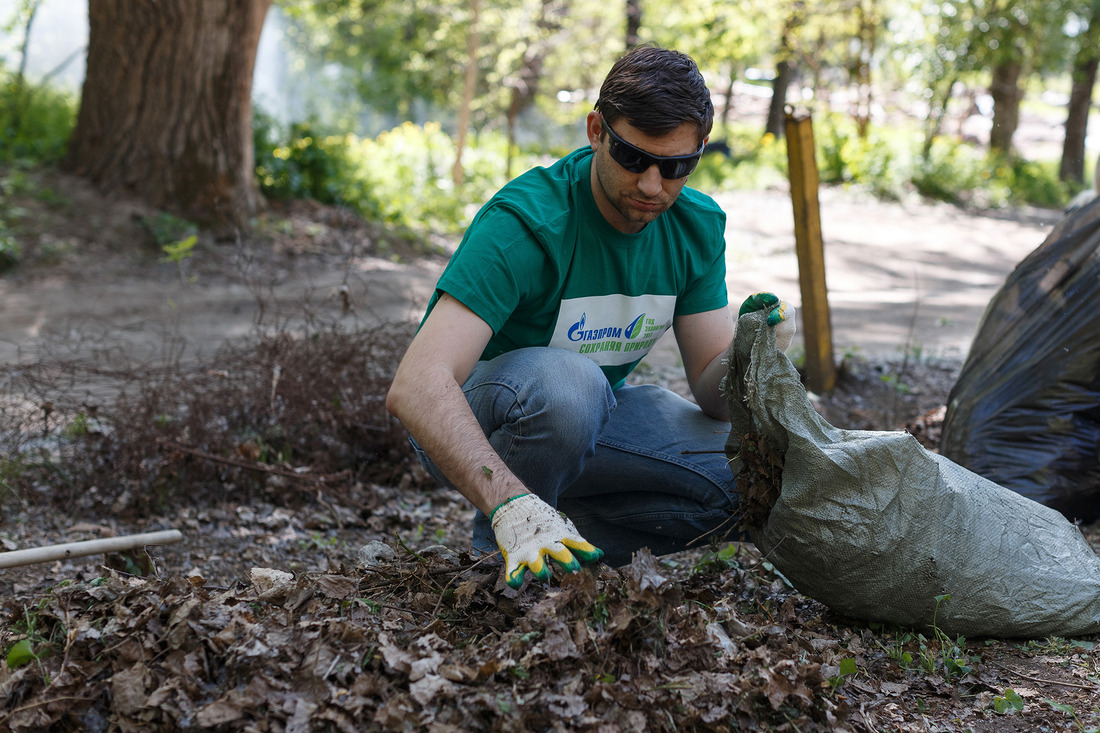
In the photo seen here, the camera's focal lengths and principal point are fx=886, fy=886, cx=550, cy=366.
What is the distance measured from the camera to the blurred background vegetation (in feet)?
33.0

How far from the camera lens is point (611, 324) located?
2.52 metres

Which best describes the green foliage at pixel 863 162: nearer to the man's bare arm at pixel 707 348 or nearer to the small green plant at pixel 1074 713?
the man's bare arm at pixel 707 348

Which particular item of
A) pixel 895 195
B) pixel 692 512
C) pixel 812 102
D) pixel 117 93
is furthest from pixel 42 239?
pixel 812 102

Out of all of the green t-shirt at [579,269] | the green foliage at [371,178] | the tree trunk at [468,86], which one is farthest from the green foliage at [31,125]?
the green t-shirt at [579,269]

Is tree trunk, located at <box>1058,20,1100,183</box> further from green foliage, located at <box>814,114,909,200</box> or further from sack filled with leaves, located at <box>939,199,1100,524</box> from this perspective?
sack filled with leaves, located at <box>939,199,1100,524</box>

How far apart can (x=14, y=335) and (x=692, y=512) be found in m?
5.13

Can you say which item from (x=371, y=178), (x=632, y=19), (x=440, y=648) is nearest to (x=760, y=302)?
(x=440, y=648)

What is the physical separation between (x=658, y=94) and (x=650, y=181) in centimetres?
21

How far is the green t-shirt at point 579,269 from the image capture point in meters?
2.18

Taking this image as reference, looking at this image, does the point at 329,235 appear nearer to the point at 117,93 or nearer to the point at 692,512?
the point at 117,93

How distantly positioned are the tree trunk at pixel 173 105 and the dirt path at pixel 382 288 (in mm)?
523

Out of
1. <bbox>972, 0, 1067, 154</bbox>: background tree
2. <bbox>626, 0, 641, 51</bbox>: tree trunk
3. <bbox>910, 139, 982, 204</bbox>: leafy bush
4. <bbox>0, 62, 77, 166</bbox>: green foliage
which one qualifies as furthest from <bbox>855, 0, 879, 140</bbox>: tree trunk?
<bbox>0, 62, 77, 166</bbox>: green foliage

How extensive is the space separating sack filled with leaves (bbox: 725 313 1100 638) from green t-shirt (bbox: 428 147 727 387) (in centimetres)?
44

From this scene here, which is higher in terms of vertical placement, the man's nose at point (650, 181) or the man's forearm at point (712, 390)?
the man's nose at point (650, 181)
